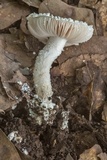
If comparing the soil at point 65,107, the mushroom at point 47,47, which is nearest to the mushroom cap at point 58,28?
the mushroom at point 47,47

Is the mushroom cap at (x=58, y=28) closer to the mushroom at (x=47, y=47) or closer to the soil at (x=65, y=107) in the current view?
the mushroom at (x=47, y=47)

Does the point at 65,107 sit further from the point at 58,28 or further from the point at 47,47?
the point at 58,28

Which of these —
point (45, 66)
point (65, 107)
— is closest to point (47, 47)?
point (45, 66)

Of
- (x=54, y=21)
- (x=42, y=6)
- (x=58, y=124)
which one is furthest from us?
(x=42, y=6)

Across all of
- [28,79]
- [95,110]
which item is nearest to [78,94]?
[95,110]

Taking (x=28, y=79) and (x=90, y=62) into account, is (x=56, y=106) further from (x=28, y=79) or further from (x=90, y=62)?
(x=90, y=62)

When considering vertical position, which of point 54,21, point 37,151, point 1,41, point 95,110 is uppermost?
point 54,21
